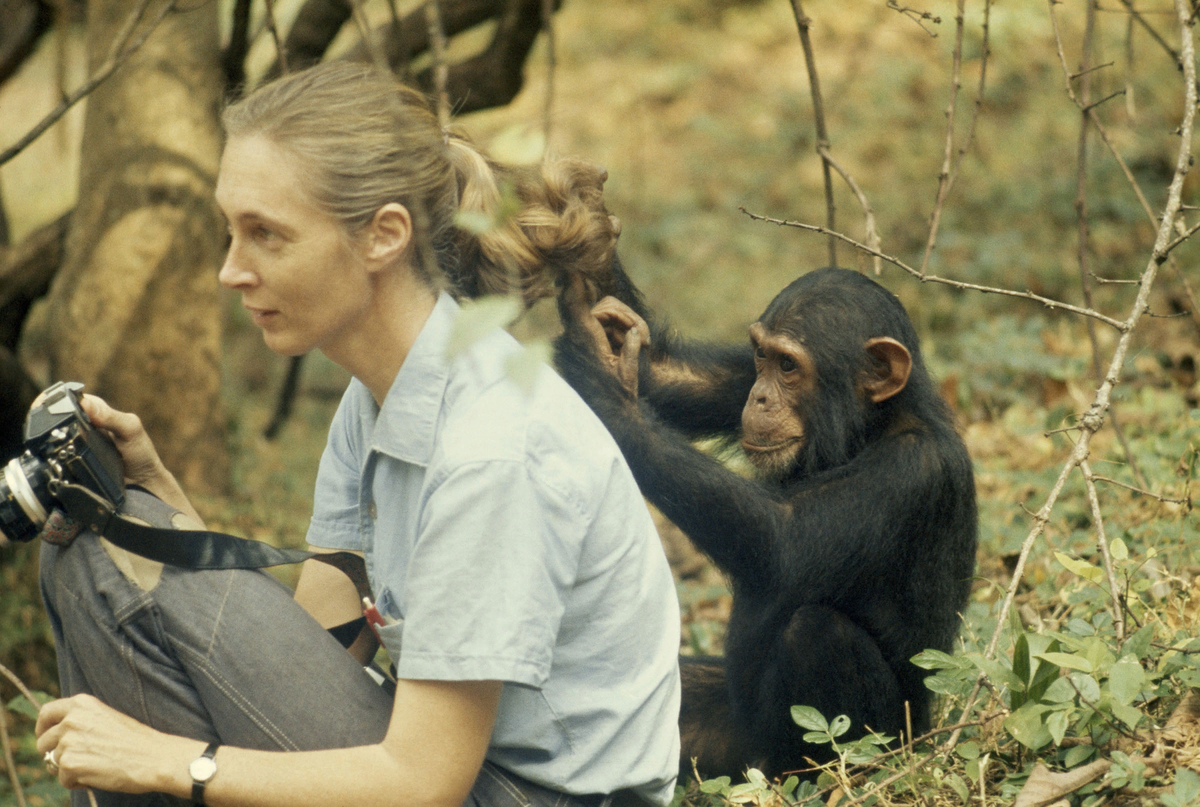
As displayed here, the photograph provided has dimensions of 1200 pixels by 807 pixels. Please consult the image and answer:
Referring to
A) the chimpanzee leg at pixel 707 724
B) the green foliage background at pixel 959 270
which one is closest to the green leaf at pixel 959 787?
the green foliage background at pixel 959 270

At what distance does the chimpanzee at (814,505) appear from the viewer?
114 inches

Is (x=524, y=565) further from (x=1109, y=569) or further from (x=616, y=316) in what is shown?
(x=1109, y=569)

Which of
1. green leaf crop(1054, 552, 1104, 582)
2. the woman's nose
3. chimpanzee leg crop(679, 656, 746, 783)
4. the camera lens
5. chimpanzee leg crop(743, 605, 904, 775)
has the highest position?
the woman's nose

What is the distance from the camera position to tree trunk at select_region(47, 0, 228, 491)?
464 cm

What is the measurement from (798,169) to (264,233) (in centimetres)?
854

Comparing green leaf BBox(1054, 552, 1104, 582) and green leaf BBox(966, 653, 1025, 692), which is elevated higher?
green leaf BBox(1054, 552, 1104, 582)

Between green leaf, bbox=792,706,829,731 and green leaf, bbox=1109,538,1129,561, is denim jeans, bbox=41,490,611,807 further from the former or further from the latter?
green leaf, bbox=1109,538,1129,561

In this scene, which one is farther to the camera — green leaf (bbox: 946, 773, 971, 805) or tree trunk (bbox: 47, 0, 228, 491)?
tree trunk (bbox: 47, 0, 228, 491)

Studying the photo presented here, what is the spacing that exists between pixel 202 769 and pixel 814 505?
165 centimetres

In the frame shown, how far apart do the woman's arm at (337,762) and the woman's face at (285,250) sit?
766 millimetres

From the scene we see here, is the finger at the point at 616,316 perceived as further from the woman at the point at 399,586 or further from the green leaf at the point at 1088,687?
the green leaf at the point at 1088,687

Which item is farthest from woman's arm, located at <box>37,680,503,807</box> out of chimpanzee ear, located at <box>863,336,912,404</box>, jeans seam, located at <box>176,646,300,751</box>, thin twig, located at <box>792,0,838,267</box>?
thin twig, located at <box>792,0,838,267</box>

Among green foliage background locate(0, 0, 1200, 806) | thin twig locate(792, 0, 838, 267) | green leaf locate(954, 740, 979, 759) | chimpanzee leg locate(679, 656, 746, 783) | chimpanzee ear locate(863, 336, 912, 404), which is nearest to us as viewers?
green leaf locate(954, 740, 979, 759)

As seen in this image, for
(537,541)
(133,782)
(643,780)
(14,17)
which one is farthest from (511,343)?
(14,17)
